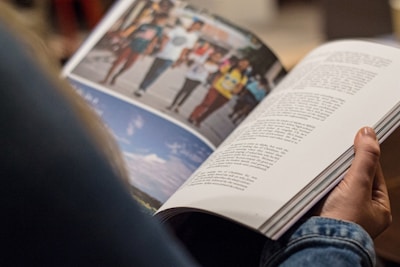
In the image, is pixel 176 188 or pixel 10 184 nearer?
pixel 10 184

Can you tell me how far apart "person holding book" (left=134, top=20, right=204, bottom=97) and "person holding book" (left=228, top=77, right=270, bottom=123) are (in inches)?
2.9

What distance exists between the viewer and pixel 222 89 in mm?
667

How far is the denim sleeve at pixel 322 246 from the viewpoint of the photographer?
0.42m

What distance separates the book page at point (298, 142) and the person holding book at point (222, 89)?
6 centimetres

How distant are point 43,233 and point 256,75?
0.41 metres

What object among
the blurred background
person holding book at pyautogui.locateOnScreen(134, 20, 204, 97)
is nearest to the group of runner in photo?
person holding book at pyautogui.locateOnScreen(134, 20, 204, 97)

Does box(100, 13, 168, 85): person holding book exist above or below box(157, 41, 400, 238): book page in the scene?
above

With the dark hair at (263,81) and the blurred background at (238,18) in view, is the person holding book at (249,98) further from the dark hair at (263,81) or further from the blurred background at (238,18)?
the blurred background at (238,18)

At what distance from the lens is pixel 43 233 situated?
11.3 inches

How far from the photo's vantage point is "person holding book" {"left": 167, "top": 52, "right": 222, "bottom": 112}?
658 millimetres

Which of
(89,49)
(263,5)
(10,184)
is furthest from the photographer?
(263,5)

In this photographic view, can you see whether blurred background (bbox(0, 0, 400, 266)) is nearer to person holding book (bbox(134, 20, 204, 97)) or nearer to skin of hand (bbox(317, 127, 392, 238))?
person holding book (bbox(134, 20, 204, 97))

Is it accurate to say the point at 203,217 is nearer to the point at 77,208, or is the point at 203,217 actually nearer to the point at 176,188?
the point at 176,188

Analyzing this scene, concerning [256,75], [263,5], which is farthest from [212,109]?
[263,5]
